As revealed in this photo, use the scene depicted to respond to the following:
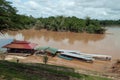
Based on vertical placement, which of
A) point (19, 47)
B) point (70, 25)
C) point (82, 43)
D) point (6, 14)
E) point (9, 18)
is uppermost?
point (6, 14)

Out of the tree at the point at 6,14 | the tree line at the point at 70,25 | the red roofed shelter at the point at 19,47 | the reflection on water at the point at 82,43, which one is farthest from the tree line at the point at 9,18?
the tree line at the point at 70,25

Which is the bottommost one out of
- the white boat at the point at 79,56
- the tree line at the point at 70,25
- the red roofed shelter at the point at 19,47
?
the white boat at the point at 79,56

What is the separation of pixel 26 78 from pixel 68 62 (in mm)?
16675

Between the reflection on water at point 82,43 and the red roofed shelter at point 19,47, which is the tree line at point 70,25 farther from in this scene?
the red roofed shelter at point 19,47

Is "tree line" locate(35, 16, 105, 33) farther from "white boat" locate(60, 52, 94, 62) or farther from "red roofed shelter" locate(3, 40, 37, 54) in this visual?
"red roofed shelter" locate(3, 40, 37, 54)

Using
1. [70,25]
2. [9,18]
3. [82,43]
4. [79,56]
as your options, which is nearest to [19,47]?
[79,56]

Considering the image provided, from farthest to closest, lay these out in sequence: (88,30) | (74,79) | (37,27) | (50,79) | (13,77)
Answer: (37,27) → (88,30) → (74,79) → (50,79) → (13,77)

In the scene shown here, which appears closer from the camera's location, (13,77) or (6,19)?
(13,77)

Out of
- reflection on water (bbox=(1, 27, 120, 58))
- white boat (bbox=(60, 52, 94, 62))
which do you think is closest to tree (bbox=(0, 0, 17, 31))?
white boat (bbox=(60, 52, 94, 62))

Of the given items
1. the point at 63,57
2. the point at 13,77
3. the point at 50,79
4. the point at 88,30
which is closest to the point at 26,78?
the point at 13,77

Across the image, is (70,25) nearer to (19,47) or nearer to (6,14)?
(19,47)

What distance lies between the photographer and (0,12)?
7.75 meters

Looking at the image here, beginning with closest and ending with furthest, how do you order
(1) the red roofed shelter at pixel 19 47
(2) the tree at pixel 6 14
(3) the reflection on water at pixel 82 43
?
(2) the tree at pixel 6 14 → (1) the red roofed shelter at pixel 19 47 → (3) the reflection on water at pixel 82 43

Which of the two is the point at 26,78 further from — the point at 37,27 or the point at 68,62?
the point at 37,27
